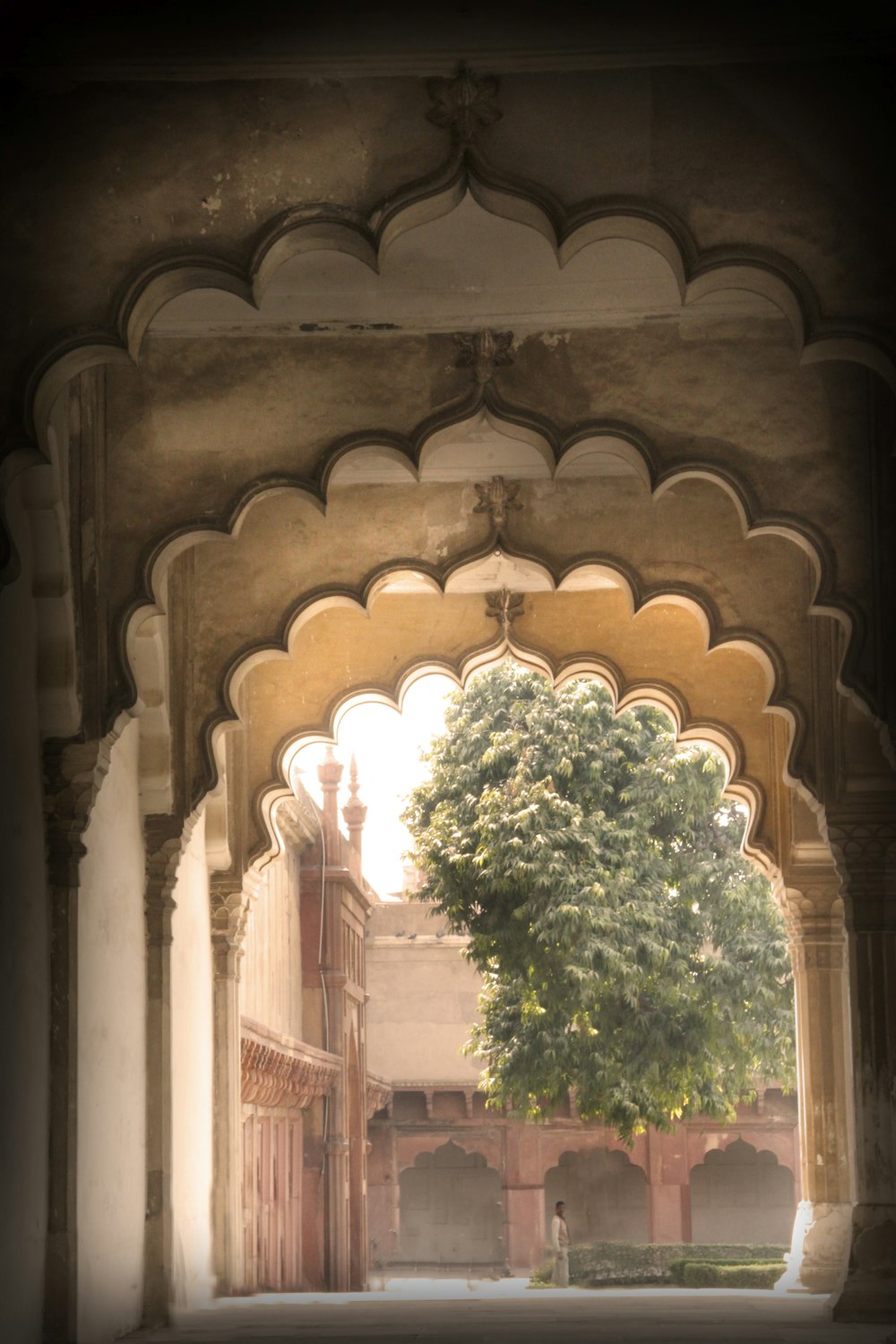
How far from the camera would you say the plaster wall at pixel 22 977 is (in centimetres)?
714

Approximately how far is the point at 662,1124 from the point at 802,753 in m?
12.6

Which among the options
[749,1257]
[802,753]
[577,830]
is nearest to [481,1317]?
[802,753]

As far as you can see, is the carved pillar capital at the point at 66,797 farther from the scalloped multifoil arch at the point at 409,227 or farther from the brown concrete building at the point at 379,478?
the scalloped multifoil arch at the point at 409,227

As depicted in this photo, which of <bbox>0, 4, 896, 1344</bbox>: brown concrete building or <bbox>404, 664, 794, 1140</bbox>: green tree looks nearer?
<bbox>0, 4, 896, 1344</bbox>: brown concrete building

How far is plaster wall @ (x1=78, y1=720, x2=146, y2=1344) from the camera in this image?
848cm

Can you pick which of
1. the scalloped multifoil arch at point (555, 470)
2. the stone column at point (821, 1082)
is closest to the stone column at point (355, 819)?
the stone column at point (821, 1082)

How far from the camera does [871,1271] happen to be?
30.0 ft

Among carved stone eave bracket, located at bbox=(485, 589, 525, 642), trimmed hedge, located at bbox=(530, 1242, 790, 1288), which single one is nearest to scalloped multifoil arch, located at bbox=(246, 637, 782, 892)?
carved stone eave bracket, located at bbox=(485, 589, 525, 642)

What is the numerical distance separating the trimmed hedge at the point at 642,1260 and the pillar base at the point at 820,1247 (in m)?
11.6

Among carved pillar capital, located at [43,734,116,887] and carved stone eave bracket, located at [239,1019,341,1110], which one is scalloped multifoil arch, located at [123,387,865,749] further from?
carved stone eave bracket, located at [239,1019,341,1110]

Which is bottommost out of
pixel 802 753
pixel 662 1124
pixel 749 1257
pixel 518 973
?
pixel 749 1257

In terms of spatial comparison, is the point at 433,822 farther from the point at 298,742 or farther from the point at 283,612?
the point at 283,612

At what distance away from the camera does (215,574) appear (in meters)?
10.8

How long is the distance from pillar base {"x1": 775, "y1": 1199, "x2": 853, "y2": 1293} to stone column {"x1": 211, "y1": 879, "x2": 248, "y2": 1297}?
3901 mm
